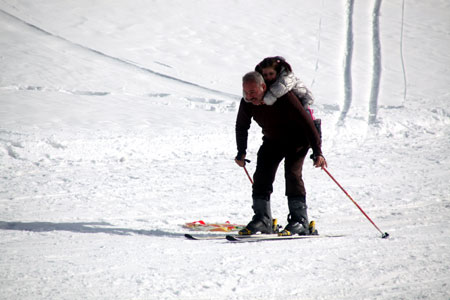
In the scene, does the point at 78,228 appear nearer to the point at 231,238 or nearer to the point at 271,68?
the point at 231,238

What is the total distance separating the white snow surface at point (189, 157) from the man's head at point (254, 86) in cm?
108

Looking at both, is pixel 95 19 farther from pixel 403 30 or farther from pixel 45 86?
pixel 403 30

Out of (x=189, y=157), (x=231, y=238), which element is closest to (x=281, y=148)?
(x=231, y=238)

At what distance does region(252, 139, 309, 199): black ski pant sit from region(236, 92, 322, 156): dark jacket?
0.06 metres

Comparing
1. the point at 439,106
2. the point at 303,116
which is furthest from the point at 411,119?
the point at 303,116

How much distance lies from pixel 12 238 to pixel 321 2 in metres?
15.3

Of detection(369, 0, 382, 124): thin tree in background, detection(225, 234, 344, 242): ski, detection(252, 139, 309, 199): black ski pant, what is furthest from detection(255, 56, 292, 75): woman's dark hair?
detection(369, 0, 382, 124): thin tree in background

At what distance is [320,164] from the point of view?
11.5ft

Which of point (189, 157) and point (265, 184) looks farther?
point (189, 157)

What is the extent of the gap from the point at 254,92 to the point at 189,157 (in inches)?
125

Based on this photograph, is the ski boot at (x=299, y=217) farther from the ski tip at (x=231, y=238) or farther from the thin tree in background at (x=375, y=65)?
the thin tree in background at (x=375, y=65)

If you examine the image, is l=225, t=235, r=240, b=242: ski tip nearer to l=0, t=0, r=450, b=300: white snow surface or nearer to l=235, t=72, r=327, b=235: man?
l=0, t=0, r=450, b=300: white snow surface

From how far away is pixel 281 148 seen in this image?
3.66 m

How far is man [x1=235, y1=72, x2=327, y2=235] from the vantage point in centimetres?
346
